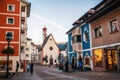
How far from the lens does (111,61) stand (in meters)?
25.0

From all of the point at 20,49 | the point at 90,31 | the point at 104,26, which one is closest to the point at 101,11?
the point at 104,26

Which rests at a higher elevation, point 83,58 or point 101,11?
point 101,11

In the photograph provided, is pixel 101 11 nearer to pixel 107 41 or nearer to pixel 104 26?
pixel 104 26

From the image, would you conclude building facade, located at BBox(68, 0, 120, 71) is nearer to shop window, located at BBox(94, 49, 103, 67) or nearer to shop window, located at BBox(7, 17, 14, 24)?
shop window, located at BBox(94, 49, 103, 67)

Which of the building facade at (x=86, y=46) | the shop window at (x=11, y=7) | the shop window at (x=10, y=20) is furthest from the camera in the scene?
the shop window at (x=11, y=7)

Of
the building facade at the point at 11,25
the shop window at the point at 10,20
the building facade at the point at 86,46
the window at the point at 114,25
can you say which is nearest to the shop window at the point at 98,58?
the building facade at the point at 86,46

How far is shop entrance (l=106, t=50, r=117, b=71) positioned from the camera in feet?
79.7

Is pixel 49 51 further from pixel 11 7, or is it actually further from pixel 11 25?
pixel 11 7

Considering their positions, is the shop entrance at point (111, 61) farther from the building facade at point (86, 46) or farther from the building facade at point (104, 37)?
the building facade at point (86, 46)

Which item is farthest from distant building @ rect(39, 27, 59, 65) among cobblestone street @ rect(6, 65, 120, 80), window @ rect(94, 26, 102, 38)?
cobblestone street @ rect(6, 65, 120, 80)

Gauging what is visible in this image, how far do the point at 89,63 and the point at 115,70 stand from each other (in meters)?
8.23

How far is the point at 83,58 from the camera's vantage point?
1385 inches

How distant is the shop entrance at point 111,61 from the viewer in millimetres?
24294

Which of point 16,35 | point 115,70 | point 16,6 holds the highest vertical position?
point 16,6
